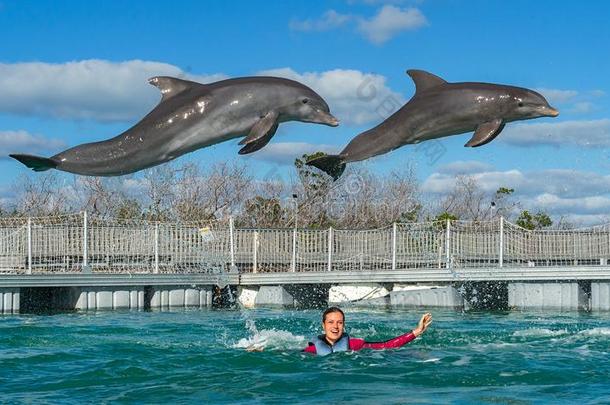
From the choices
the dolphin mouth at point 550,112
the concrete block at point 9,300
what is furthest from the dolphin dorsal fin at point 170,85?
the concrete block at point 9,300

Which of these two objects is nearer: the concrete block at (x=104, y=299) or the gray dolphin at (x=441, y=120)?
the gray dolphin at (x=441, y=120)

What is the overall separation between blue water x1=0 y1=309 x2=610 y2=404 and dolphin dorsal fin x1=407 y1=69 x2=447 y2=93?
4.13m

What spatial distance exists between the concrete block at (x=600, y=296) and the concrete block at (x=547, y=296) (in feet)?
1.15

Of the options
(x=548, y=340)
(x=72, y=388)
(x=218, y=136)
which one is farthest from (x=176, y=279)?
(x=218, y=136)

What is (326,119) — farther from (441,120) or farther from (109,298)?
(109,298)

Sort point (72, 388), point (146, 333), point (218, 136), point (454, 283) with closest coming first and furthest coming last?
point (218, 136), point (72, 388), point (146, 333), point (454, 283)

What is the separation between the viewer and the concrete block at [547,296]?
24.4 metres

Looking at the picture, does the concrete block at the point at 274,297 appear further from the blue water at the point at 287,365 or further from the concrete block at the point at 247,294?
the blue water at the point at 287,365

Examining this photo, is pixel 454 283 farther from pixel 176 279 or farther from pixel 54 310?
pixel 54 310

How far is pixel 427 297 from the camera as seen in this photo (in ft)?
81.4

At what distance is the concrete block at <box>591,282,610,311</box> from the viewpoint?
2412cm

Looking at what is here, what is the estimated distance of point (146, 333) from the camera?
17.5 meters

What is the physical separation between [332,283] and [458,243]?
3.38m

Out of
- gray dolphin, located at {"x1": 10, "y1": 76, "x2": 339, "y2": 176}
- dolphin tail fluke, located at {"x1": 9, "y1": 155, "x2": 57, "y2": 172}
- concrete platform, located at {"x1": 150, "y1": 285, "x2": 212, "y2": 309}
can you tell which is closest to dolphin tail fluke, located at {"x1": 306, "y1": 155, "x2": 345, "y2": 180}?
gray dolphin, located at {"x1": 10, "y1": 76, "x2": 339, "y2": 176}
